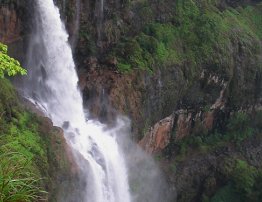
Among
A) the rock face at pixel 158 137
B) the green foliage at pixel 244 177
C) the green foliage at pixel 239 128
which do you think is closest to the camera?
the rock face at pixel 158 137

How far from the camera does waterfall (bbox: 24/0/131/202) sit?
54.2 feet

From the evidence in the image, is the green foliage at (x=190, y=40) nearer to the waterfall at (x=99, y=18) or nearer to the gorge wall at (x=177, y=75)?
the gorge wall at (x=177, y=75)

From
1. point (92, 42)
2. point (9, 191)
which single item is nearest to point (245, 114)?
point (92, 42)

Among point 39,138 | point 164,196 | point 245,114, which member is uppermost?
point 39,138

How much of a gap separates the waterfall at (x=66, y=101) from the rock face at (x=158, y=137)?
2.62m

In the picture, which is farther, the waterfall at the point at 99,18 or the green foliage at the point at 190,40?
the green foliage at the point at 190,40

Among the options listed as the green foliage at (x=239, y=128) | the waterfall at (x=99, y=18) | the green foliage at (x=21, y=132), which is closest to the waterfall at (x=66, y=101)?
the green foliage at (x=21, y=132)

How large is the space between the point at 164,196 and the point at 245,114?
7.92 meters

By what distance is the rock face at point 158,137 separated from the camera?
20852mm

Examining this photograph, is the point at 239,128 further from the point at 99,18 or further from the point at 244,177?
the point at 99,18

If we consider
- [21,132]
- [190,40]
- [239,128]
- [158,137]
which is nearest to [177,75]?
[190,40]

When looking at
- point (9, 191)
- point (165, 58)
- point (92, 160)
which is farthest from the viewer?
point (165, 58)

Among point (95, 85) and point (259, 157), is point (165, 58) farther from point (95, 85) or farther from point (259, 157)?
point (259, 157)

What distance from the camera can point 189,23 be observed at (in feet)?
78.5
